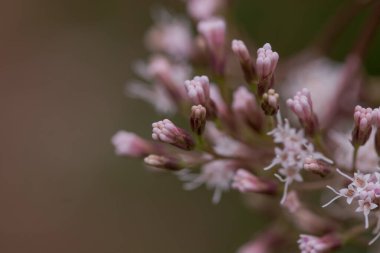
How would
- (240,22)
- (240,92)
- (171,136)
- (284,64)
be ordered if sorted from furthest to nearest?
1. (240,22)
2. (284,64)
3. (240,92)
4. (171,136)

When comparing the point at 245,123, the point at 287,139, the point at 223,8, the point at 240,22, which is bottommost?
the point at 287,139

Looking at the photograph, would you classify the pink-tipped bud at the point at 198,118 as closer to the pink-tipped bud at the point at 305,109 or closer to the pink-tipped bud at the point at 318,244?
the pink-tipped bud at the point at 305,109

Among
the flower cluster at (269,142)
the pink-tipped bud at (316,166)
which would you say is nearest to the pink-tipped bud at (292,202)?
the flower cluster at (269,142)

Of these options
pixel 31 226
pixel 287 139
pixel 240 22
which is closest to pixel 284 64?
pixel 287 139

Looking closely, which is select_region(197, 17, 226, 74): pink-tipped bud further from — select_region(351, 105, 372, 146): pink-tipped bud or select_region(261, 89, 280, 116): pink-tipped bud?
select_region(351, 105, 372, 146): pink-tipped bud

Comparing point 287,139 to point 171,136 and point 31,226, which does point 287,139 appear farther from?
point 31,226

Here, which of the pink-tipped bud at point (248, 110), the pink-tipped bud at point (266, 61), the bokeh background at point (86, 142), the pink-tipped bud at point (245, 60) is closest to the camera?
the pink-tipped bud at point (266, 61)
